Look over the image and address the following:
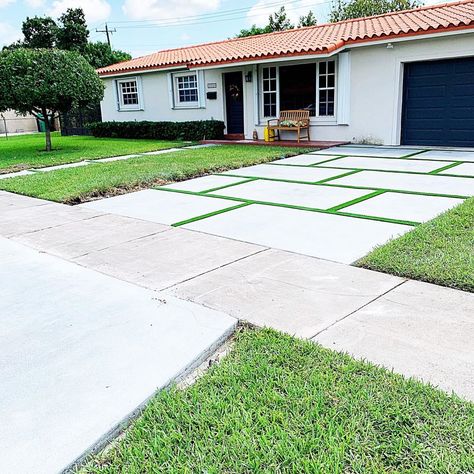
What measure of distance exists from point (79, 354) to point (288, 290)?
1.57 metres

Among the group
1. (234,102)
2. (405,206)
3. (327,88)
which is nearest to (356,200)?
(405,206)

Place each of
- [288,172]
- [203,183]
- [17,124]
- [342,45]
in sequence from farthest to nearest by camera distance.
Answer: [17,124] → [342,45] → [288,172] → [203,183]

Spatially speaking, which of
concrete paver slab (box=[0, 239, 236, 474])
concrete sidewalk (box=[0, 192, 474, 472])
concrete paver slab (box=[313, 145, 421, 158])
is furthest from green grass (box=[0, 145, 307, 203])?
concrete paver slab (box=[0, 239, 236, 474])

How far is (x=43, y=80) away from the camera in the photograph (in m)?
13.1

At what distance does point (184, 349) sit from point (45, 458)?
992 mm

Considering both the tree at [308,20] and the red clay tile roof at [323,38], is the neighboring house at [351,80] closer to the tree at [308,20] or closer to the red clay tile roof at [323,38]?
the red clay tile roof at [323,38]

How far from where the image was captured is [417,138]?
1257cm

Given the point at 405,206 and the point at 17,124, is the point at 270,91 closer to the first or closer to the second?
the point at 405,206

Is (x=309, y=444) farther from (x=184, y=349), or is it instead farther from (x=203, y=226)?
(x=203, y=226)

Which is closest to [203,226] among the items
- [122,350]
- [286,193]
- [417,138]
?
[286,193]

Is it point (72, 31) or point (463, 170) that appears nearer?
point (463, 170)

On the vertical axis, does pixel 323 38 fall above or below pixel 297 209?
above

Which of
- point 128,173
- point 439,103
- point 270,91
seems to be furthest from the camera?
point 270,91

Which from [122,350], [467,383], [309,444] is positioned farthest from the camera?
[122,350]
